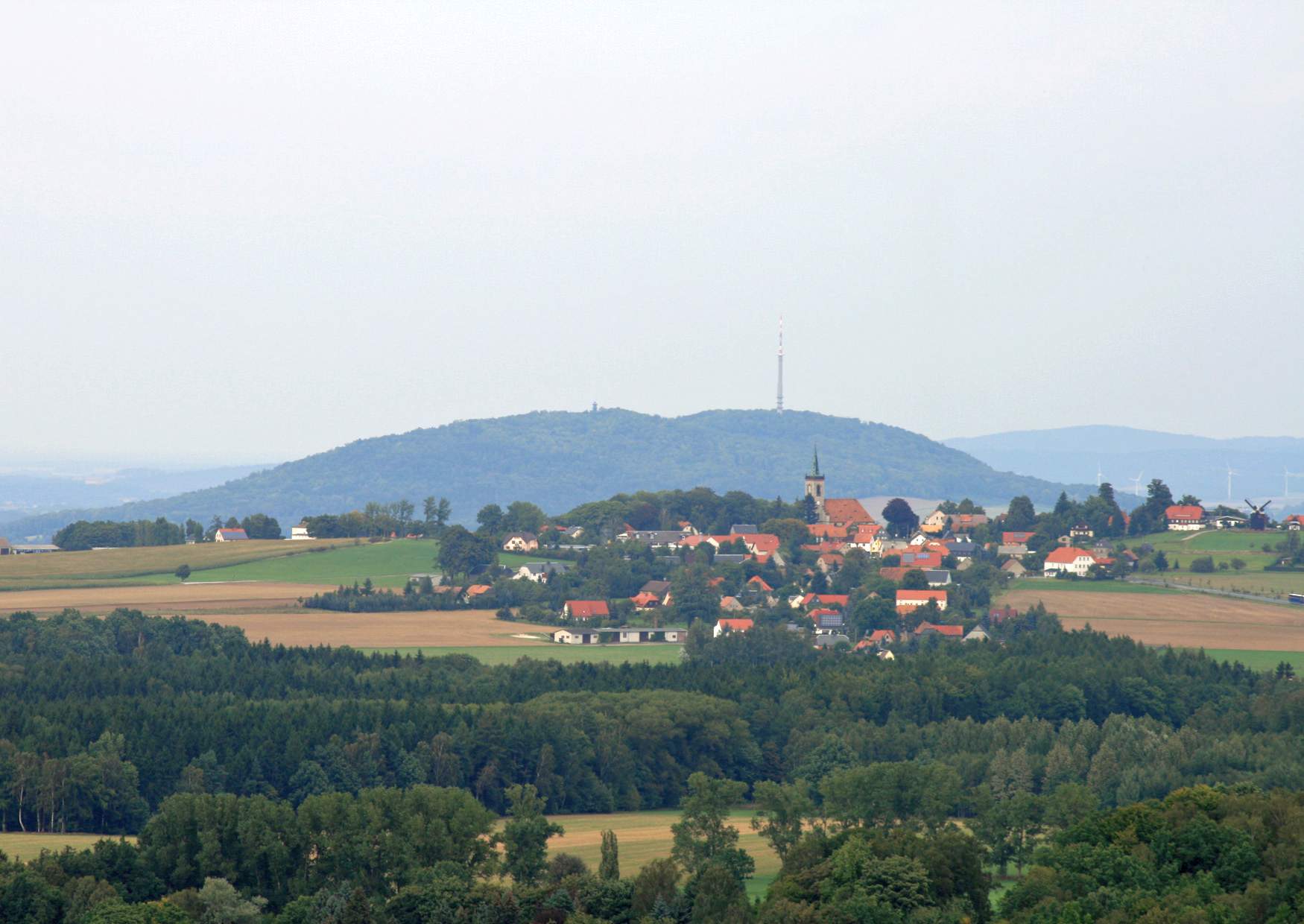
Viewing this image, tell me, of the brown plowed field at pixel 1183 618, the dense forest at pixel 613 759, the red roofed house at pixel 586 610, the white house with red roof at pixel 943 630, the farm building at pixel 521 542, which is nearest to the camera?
the dense forest at pixel 613 759

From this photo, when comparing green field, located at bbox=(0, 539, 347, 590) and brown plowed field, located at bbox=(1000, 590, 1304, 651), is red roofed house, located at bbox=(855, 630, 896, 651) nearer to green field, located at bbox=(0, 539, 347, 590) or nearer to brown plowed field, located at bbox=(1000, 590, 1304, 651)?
brown plowed field, located at bbox=(1000, 590, 1304, 651)

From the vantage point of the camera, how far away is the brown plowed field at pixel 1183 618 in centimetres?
12012

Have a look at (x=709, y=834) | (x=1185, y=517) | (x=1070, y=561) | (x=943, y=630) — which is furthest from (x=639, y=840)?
(x=1185, y=517)

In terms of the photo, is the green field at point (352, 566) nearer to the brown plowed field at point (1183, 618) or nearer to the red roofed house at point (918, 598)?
the red roofed house at point (918, 598)

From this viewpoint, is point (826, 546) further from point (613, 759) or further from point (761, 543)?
point (613, 759)

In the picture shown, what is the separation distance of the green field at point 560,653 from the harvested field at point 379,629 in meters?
1.25

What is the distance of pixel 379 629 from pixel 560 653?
518 inches

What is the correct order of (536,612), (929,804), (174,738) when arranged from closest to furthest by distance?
(929,804) < (174,738) < (536,612)

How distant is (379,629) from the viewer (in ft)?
425

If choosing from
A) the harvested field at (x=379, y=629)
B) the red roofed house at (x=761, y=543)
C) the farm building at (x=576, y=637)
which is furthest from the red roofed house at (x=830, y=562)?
the harvested field at (x=379, y=629)

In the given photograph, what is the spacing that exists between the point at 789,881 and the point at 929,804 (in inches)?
613

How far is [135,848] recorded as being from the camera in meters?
59.2

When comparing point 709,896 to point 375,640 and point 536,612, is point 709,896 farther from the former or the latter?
point 536,612

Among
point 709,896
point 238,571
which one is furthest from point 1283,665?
point 238,571
